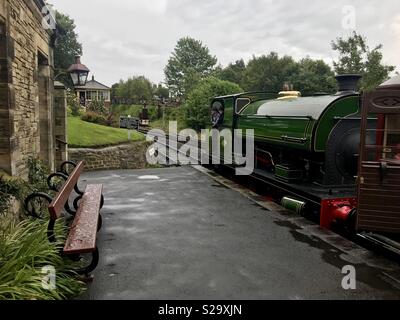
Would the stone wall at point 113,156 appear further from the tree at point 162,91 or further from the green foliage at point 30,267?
the tree at point 162,91

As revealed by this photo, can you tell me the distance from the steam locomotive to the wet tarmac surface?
0.49m

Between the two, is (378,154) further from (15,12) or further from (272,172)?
(15,12)

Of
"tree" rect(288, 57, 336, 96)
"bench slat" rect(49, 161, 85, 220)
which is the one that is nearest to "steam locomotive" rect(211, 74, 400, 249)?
"bench slat" rect(49, 161, 85, 220)

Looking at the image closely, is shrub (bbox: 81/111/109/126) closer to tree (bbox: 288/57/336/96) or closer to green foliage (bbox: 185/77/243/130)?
green foliage (bbox: 185/77/243/130)

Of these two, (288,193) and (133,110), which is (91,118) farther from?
(133,110)

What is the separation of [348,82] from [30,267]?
286 inches

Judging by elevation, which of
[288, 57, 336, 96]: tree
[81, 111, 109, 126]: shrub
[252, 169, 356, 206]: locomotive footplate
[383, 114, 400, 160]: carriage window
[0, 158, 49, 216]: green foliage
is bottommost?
[252, 169, 356, 206]: locomotive footplate

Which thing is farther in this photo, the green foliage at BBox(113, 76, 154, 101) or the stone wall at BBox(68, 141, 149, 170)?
the green foliage at BBox(113, 76, 154, 101)

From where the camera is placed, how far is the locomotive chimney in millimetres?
8156

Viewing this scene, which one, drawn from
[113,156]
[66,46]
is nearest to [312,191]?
[113,156]

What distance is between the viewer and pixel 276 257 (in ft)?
18.0
